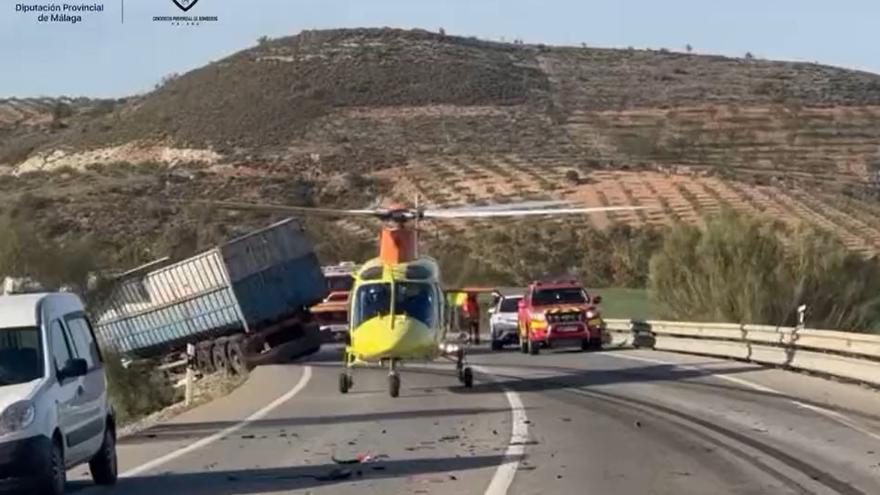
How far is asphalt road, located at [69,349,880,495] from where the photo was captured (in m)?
16.1

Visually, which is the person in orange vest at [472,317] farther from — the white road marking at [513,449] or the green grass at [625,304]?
the white road marking at [513,449]

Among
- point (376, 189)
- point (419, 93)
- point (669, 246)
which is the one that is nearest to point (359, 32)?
point (419, 93)

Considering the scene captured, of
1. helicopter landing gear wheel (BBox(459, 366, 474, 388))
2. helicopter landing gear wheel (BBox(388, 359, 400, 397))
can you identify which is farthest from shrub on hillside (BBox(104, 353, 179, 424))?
helicopter landing gear wheel (BBox(388, 359, 400, 397))

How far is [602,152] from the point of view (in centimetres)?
9488

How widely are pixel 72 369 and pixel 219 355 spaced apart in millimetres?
25970

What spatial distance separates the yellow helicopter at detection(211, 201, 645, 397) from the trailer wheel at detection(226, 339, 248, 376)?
10.8m

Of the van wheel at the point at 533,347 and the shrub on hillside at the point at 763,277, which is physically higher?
the shrub on hillside at the point at 763,277

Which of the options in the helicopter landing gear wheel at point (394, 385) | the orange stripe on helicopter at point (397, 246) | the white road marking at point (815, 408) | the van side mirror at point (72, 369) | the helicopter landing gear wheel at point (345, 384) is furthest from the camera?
the orange stripe on helicopter at point (397, 246)

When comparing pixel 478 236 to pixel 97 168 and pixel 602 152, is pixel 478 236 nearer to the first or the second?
pixel 602 152

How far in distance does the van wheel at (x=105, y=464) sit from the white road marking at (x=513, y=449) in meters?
3.59

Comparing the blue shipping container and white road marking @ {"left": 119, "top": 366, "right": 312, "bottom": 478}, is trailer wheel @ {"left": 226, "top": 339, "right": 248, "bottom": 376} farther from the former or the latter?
white road marking @ {"left": 119, "top": 366, "right": 312, "bottom": 478}

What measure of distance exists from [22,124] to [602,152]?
2172 inches

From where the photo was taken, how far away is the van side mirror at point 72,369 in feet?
50.4

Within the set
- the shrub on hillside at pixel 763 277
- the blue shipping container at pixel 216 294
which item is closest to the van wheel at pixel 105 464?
the blue shipping container at pixel 216 294
